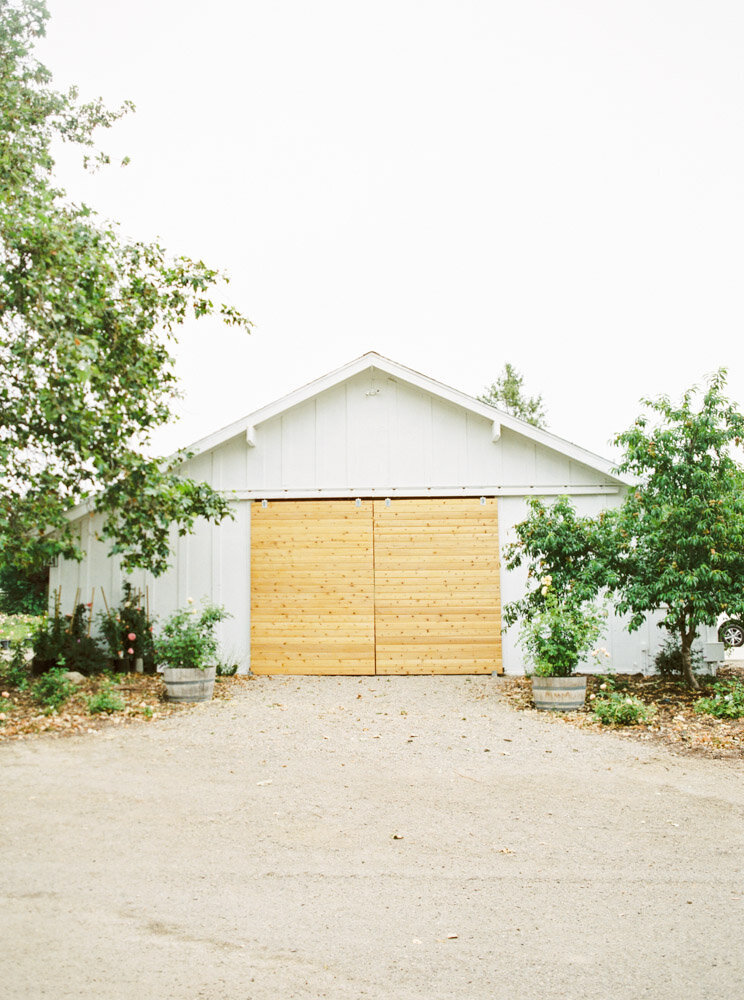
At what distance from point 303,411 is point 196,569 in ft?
10.3

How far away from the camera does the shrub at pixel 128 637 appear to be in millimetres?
11758

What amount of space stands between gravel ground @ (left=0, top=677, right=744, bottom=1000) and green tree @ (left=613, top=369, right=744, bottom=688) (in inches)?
99.9

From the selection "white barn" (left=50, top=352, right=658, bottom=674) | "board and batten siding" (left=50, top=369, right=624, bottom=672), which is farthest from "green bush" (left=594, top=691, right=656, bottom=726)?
"board and batten siding" (left=50, top=369, right=624, bottom=672)

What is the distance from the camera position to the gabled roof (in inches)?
472

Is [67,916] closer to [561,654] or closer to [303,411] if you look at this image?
[561,654]

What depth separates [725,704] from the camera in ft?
28.3

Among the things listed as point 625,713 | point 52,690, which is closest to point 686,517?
point 625,713

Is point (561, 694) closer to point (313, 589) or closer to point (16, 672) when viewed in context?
point (313, 589)

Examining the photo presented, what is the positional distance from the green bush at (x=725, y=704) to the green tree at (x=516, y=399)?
88.3 feet

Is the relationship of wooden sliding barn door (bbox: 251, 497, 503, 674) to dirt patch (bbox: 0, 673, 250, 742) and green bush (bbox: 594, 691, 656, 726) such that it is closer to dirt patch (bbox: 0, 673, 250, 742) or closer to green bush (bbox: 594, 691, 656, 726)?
dirt patch (bbox: 0, 673, 250, 742)

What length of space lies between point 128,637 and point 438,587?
492cm

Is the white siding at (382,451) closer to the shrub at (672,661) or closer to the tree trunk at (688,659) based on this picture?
the shrub at (672,661)

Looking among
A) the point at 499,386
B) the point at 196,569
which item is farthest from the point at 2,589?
the point at 499,386

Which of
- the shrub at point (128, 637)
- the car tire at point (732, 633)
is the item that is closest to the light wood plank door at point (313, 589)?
the shrub at point (128, 637)
